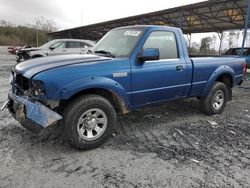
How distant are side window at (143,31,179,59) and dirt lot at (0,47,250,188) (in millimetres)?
1427

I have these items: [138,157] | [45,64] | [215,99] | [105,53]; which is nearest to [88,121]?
[138,157]

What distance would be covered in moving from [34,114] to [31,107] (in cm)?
12

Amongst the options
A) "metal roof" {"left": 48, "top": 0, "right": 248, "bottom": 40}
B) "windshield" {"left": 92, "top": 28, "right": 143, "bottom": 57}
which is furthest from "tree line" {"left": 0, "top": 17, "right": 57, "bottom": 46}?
"windshield" {"left": 92, "top": 28, "right": 143, "bottom": 57}

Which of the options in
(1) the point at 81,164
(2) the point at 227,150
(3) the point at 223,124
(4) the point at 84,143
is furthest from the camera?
(3) the point at 223,124

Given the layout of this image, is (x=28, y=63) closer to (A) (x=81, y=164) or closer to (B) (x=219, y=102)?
(A) (x=81, y=164)

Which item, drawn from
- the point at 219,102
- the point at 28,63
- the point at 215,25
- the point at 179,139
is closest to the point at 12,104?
the point at 28,63

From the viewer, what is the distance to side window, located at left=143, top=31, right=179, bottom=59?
4.24 m

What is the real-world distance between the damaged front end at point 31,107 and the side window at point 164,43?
6.48 ft

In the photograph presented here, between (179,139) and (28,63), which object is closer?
(28,63)

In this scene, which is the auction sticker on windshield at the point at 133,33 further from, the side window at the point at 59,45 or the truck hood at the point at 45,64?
the side window at the point at 59,45

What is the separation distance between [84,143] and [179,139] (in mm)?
1668

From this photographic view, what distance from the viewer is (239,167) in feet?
10.6

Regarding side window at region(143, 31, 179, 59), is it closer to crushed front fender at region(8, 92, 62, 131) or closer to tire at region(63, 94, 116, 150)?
tire at region(63, 94, 116, 150)

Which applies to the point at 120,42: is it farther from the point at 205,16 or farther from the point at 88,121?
the point at 205,16
